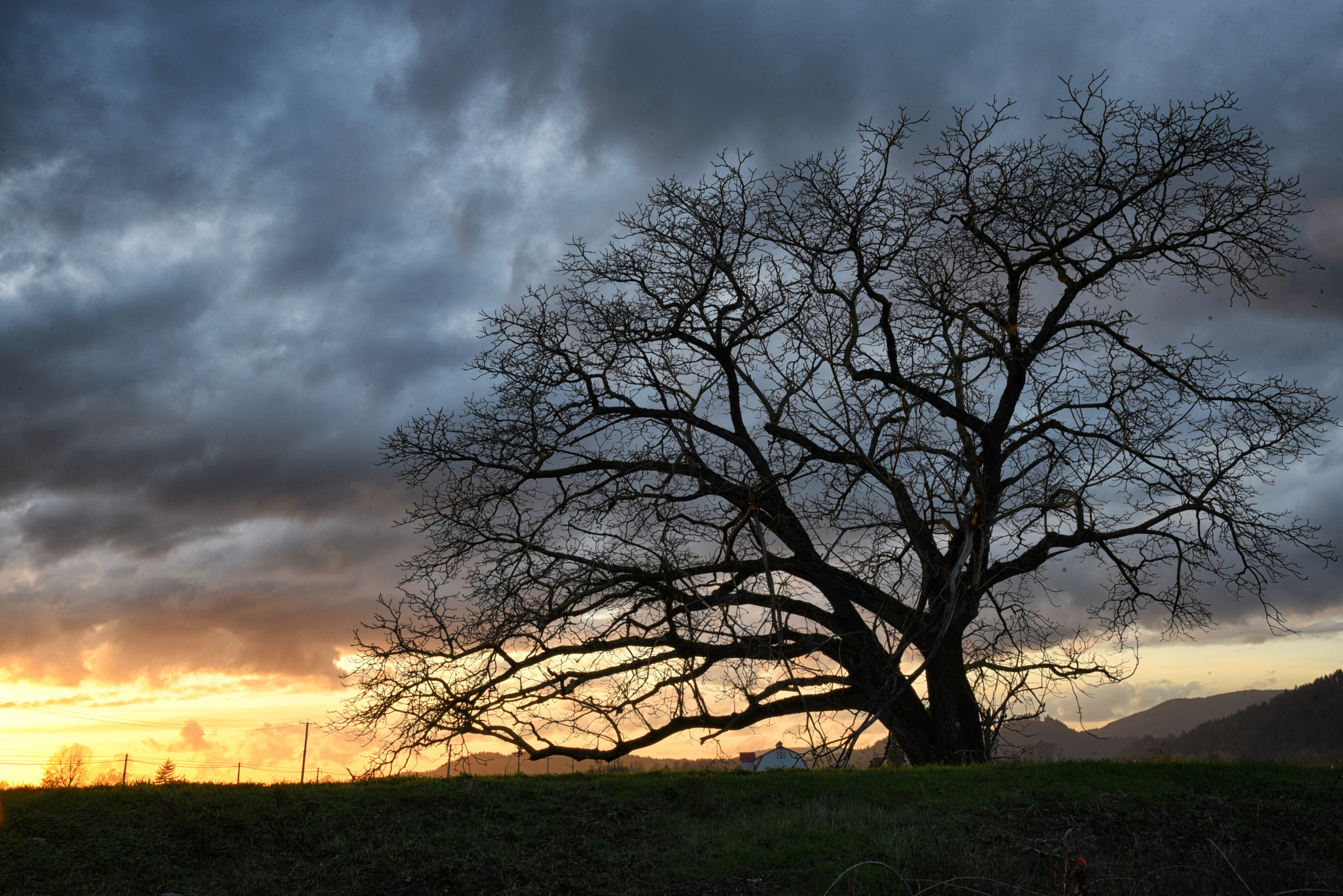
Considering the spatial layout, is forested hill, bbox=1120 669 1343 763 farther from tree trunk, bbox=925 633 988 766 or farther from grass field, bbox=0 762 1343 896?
grass field, bbox=0 762 1343 896

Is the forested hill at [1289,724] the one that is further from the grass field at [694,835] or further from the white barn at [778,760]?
the grass field at [694,835]

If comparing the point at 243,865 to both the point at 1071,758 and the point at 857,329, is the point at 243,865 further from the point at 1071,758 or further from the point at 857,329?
the point at 1071,758

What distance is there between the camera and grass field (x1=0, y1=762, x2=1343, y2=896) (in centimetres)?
777

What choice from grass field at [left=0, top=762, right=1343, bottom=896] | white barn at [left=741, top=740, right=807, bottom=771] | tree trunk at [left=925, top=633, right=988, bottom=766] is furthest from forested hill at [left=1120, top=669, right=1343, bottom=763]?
grass field at [left=0, top=762, right=1343, bottom=896]

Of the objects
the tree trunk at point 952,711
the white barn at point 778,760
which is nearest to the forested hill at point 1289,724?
the white barn at point 778,760

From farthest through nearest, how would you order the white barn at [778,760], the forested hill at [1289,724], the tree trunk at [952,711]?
1. the forested hill at [1289,724]
2. the tree trunk at [952,711]
3. the white barn at [778,760]

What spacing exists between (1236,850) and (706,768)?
7.05 metres

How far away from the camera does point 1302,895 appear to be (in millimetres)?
7332

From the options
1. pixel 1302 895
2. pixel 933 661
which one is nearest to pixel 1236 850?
pixel 1302 895

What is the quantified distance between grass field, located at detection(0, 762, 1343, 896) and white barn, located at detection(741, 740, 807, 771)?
69 cm

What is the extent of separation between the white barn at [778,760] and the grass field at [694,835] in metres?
0.69

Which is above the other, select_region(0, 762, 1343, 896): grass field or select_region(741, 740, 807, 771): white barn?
select_region(741, 740, 807, 771): white barn

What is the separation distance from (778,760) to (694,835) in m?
12.7

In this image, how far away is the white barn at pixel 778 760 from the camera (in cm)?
1069
